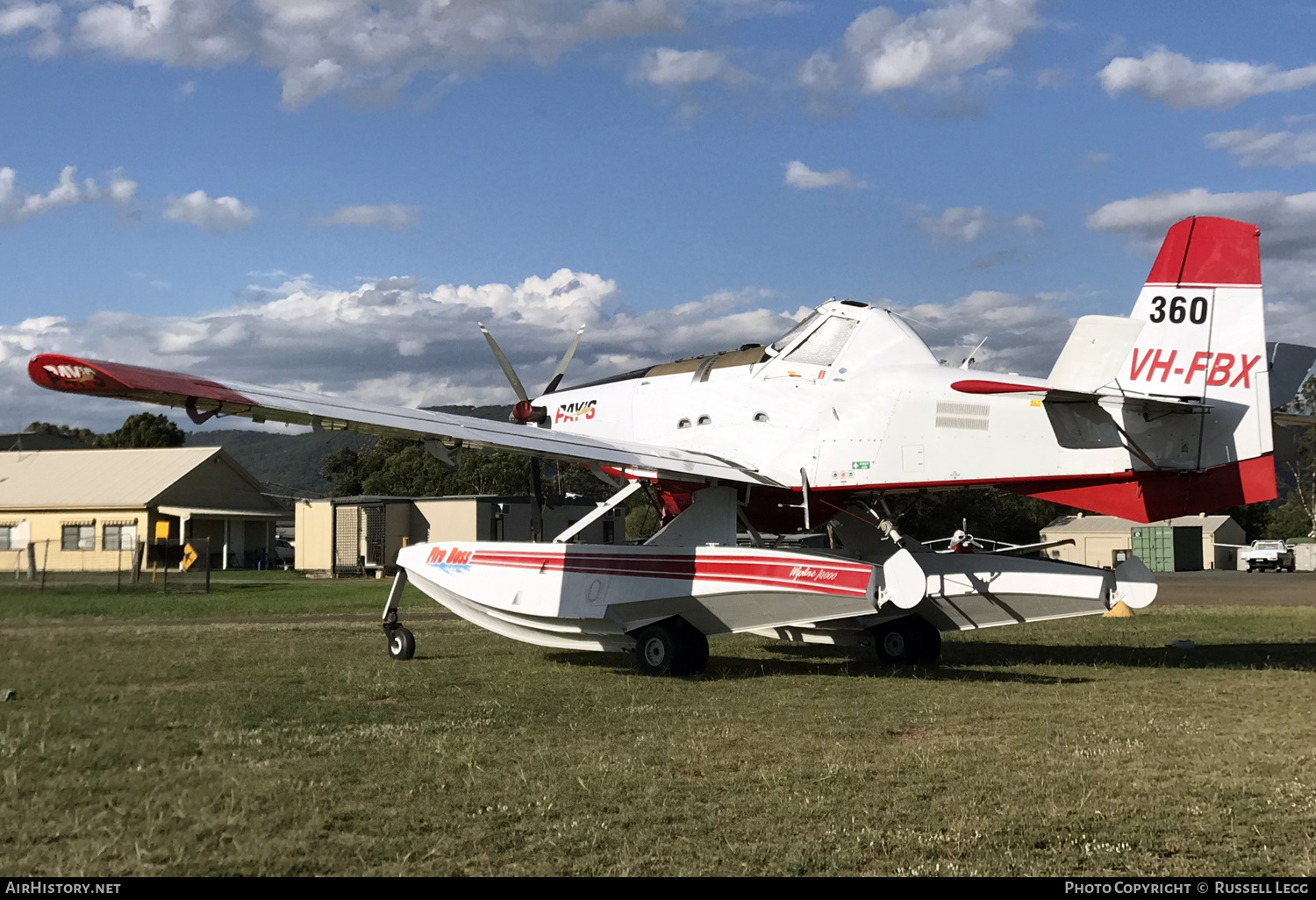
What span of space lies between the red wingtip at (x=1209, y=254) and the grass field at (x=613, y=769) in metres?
4.24

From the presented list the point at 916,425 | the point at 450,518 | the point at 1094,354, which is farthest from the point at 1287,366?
the point at 450,518

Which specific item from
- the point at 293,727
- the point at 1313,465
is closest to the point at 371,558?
the point at 293,727

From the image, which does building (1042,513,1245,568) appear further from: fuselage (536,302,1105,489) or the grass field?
the grass field

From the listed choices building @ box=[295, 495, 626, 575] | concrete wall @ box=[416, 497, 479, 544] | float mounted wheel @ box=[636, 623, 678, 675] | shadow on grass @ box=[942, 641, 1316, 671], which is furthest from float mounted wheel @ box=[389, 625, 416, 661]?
building @ box=[295, 495, 626, 575]

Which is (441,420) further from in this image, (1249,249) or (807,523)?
(1249,249)

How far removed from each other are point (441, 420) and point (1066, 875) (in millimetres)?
9206

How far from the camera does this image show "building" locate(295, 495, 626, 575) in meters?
42.4

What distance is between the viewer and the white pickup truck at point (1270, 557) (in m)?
52.9

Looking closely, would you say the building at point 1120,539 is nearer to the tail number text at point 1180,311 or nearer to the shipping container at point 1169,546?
the shipping container at point 1169,546

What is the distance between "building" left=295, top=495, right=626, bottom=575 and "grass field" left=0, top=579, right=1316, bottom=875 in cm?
3078

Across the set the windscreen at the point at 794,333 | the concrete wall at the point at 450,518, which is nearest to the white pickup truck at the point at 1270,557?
the concrete wall at the point at 450,518

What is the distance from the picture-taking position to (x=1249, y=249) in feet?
37.6

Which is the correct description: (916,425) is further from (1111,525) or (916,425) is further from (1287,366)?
(1111,525)

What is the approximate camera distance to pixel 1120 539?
61.5m
